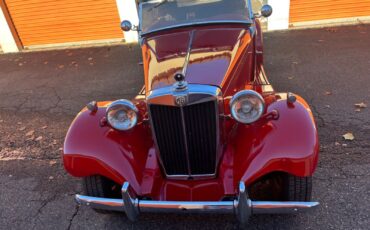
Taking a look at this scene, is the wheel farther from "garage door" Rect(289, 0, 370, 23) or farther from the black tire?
"garage door" Rect(289, 0, 370, 23)

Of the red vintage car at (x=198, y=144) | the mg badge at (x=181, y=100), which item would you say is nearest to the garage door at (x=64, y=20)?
the red vintage car at (x=198, y=144)

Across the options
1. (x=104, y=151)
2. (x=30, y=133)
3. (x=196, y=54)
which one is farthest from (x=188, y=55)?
(x=30, y=133)

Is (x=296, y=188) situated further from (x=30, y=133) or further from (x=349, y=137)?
(x=30, y=133)

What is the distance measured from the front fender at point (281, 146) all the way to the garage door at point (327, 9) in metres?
6.00

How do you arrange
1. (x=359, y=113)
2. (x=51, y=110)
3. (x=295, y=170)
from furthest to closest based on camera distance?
(x=51, y=110) < (x=359, y=113) < (x=295, y=170)

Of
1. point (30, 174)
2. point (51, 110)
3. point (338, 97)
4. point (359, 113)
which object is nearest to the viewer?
point (30, 174)

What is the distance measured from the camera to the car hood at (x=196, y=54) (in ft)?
9.32

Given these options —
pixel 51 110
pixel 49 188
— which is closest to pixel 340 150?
pixel 49 188

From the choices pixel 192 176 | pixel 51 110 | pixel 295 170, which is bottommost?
pixel 51 110

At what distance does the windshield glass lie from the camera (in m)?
3.60

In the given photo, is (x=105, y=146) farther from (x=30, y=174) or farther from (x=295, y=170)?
(x=30, y=174)

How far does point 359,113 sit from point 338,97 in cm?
55

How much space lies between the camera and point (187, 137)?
2666 mm

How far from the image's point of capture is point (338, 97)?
4.82 m
